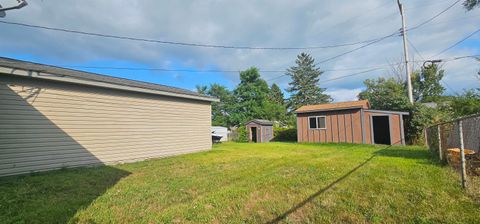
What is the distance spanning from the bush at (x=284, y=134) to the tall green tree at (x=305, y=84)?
72.1ft

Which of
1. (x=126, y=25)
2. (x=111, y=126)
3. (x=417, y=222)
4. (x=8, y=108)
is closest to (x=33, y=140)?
(x=8, y=108)

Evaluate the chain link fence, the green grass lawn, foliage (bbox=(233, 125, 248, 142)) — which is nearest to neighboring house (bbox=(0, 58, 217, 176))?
the green grass lawn

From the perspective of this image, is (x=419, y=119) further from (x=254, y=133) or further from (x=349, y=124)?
(x=254, y=133)

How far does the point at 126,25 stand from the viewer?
11.0 metres

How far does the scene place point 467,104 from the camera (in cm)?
1303

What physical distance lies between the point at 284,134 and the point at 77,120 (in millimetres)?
18996

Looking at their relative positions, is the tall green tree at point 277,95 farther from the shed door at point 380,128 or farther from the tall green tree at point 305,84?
the shed door at point 380,128

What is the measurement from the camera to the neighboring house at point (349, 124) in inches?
571

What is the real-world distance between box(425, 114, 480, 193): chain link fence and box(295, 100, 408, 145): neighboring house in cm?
661

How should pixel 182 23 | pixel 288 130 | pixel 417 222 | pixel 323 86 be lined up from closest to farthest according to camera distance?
→ 1. pixel 417 222
2. pixel 182 23
3. pixel 288 130
4. pixel 323 86

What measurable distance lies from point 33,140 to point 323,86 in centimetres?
4421

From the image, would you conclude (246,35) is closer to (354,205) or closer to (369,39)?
(369,39)

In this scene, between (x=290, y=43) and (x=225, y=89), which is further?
(x=225, y=89)

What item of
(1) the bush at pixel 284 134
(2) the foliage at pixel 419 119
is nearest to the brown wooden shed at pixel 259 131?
(1) the bush at pixel 284 134
